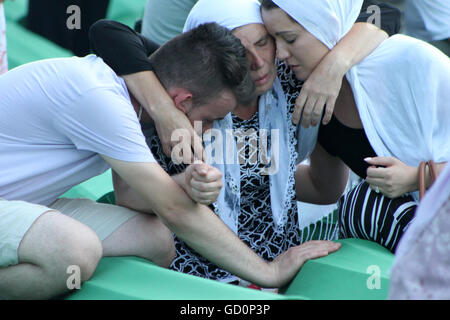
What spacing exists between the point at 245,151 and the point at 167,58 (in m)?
0.43

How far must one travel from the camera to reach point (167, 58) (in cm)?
211

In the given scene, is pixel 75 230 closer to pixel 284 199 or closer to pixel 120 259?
pixel 120 259

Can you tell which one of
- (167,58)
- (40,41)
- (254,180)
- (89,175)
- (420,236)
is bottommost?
(40,41)

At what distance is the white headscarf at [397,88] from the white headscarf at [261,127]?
175 mm

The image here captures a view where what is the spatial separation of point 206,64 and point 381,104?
0.59 metres

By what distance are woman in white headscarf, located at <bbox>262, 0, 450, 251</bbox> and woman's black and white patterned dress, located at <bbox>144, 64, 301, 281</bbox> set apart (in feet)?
0.63

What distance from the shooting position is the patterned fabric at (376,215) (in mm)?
2051

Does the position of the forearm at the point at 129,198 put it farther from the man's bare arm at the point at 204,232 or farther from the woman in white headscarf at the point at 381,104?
the woman in white headscarf at the point at 381,104

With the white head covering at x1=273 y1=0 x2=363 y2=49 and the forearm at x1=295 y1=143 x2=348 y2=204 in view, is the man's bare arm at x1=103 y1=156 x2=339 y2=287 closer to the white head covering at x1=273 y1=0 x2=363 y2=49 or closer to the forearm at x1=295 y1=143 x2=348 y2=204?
the forearm at x1=295 y1=143 x2=348 y2=204

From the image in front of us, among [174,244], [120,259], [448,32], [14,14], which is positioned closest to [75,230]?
[120,259]

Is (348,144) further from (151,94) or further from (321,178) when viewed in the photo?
(151,94)

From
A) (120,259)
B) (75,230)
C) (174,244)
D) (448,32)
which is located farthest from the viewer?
(448,32)

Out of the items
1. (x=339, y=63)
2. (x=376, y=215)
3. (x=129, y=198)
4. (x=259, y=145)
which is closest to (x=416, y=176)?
(x=376, y=215)

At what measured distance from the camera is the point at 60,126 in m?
1.95
